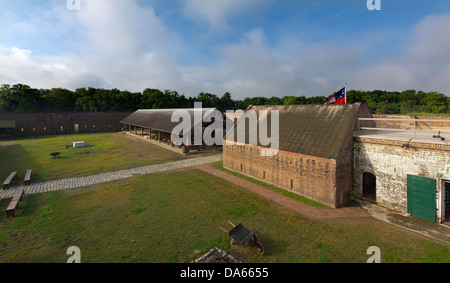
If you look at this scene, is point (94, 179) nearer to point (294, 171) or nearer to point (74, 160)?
point (74, 160)

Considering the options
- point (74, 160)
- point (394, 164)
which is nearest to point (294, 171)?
point (394, 164)

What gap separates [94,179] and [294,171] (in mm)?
14090

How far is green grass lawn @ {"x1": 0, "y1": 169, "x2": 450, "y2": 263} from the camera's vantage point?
721cm

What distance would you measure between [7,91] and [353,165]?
69.6m

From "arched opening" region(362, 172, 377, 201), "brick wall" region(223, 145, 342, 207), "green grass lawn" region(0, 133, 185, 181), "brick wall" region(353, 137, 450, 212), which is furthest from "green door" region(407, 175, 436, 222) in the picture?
"green grass lawn" region(0, 133, 185, 181)

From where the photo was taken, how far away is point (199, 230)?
28.7 ft

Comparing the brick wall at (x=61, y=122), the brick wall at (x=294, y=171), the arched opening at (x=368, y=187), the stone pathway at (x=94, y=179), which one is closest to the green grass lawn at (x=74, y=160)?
the stone pathway at (x=94, y=179)

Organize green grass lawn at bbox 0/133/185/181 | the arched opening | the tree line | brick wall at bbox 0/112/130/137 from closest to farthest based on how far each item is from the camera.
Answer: the arched opening → green grass lawn at bbox 0/133/185/181 → brick wall at bbox 0/112/130/137 → the tree line

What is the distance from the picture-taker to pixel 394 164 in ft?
33.3

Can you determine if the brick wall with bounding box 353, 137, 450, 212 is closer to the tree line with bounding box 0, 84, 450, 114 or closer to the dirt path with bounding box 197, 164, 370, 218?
→ the dirt path with bounding box 197, 164, 370, 218

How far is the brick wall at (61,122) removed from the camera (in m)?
38.5

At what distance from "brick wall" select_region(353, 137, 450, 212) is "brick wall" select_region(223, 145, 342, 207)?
6.80 feet

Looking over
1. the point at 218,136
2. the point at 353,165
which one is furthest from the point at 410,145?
the point at 218,136
